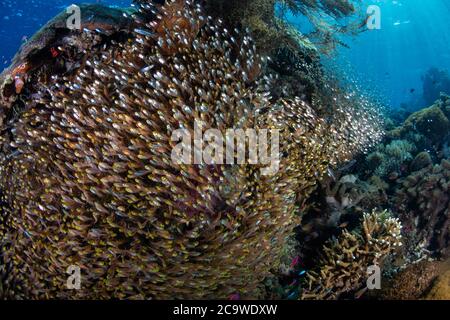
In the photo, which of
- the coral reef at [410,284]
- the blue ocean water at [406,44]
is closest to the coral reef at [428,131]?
the coral reef at [410,284]

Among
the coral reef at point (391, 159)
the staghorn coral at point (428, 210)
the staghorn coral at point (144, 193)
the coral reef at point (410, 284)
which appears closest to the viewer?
the staghorn coral at point (144, 193)

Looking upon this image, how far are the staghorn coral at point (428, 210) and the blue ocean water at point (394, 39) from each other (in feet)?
13.5

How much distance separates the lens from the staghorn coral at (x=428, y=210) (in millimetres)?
8316

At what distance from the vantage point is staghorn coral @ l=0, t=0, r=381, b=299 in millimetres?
4727

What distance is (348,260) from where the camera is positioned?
6.27 metres

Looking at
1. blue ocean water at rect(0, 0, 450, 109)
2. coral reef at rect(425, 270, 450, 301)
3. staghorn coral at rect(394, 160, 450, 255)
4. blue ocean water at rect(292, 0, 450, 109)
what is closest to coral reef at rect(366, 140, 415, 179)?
staghorn coral at rect(394, 160, 450, 255)

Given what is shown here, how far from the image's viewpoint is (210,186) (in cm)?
469

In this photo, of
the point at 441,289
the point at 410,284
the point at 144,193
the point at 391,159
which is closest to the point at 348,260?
the point at 410,284

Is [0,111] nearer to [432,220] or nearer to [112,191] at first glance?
[112,191]

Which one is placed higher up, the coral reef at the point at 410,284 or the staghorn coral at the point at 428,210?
the staghorn coral at the point at 428,210

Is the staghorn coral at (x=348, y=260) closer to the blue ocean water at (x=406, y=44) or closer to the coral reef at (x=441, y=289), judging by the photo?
the coral reef at (x=441, y=289)

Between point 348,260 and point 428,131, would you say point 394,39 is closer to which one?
point 428,131
